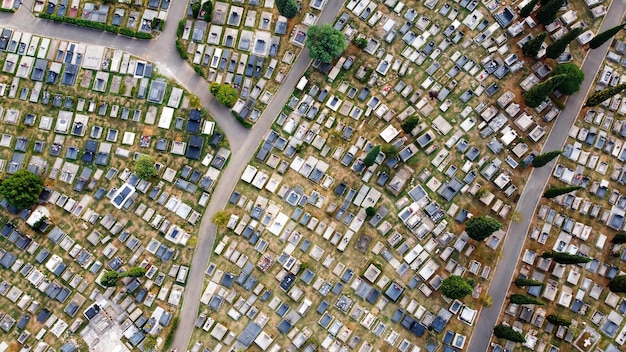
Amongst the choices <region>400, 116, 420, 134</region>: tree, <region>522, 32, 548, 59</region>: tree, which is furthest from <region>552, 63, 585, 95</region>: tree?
<region>400, 116, 420, 134</region>: tree

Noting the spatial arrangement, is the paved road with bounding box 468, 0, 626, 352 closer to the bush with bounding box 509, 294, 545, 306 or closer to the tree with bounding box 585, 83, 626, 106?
the tree with bounding box 585, 83, 626, 106

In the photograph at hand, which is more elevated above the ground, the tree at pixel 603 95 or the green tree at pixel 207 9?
the green tree at pixel 207 9

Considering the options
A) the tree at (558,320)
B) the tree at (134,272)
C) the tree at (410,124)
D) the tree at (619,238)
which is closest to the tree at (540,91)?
the tree at (410,124)

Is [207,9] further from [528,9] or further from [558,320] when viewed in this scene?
[558,320]

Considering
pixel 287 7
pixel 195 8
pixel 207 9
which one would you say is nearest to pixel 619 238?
pixel 287 7

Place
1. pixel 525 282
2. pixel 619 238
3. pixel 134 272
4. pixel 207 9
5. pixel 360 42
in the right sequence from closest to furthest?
pixel 525 282 < pixel 134 272 < pixel 619 238 < pixel 360 42 < pixel 207 9

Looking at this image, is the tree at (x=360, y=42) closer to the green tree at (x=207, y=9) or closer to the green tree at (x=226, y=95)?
the green tree at (x=226, y=95)

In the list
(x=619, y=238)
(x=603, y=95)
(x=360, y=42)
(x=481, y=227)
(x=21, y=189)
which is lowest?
(x=619, y=238)
